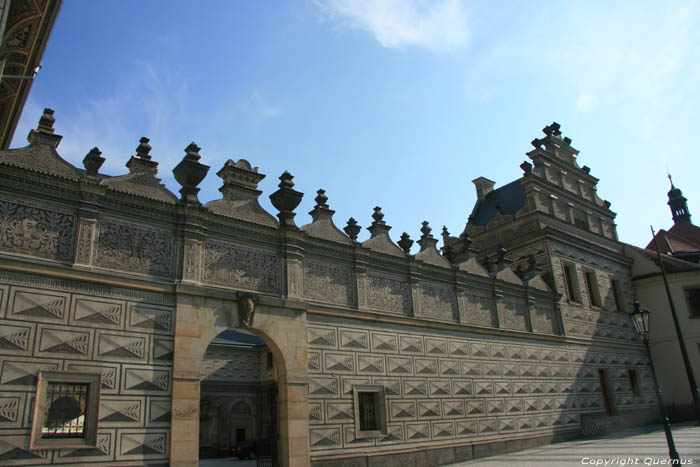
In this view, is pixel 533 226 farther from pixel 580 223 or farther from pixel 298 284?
pixel 298 284

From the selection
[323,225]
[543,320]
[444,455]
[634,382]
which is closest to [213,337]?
[323,225]

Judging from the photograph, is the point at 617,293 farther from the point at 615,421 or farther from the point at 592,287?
the point at 615,421

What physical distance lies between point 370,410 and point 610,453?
17.7 feet

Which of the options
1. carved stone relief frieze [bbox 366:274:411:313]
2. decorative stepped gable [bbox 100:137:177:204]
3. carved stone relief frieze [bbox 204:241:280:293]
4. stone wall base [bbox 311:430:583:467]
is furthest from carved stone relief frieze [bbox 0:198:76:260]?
carved stone relief frieze [bbox 366:274:411:313]

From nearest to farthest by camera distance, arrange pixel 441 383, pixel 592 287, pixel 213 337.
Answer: pixel 213 337, pixel 441 383, pixel 592 287

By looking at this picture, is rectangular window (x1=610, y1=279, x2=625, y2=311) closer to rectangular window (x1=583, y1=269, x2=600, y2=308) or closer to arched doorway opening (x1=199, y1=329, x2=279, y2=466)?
rectangular window (x1=583, y1=269, x2=600, y2=308)

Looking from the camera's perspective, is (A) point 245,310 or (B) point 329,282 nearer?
(A) point 245,310

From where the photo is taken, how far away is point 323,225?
1201cm

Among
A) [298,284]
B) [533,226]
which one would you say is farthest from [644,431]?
[298,284]

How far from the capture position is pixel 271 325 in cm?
1023

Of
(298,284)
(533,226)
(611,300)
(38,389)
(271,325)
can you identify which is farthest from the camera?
(611,300)

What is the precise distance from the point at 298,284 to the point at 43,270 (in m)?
4.53

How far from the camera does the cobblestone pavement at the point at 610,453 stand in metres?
10.6

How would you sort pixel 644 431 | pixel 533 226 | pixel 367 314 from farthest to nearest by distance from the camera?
pixel 533 226 → pixel 644 431 → pixel 367 314
